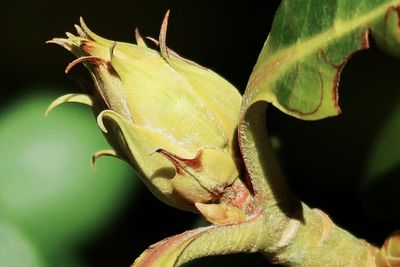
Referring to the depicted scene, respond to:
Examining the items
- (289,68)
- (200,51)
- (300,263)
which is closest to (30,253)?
(200,51)

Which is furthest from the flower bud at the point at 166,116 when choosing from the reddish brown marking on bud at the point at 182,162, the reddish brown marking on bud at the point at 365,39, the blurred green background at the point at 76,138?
the blurred green background at the point at 76,138

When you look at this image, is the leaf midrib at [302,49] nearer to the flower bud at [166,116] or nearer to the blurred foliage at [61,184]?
the flower bud at [166,116]

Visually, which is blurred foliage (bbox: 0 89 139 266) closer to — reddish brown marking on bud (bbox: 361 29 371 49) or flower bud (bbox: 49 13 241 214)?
flower bud (bbox: 49 13 241 214)

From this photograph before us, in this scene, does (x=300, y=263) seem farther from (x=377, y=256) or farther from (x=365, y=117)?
(x=365, y=117)

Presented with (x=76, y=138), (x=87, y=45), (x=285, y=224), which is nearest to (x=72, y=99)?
(x=87, y=45)

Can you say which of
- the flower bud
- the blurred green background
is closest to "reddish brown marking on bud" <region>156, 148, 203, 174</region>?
the flower bud
